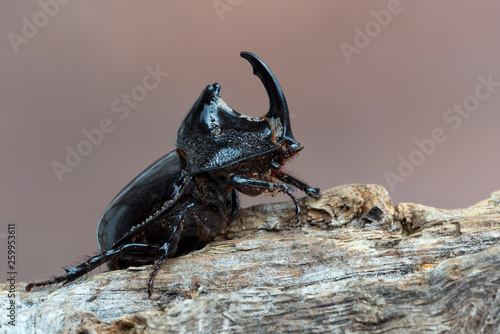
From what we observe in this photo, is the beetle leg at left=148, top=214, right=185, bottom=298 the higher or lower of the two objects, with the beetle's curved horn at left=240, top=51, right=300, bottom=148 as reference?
lower

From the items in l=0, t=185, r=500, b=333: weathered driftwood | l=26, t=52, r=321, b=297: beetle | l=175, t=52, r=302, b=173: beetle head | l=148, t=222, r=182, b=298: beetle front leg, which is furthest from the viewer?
l=175, t=52, r=302, b=173: beetle head

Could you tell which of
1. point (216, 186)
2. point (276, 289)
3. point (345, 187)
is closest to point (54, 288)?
point (216, 186)

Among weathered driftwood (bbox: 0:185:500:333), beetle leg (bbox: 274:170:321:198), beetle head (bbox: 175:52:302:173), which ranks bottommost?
weathered driftwood (bbox: 0:185:500:333)

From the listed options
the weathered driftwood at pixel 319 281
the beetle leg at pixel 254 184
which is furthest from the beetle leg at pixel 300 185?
the beetle leg at pixel 254 184

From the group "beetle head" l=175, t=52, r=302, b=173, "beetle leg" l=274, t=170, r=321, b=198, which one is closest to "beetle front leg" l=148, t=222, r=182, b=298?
"beetle head" l=175, t=52, r=302, b=173

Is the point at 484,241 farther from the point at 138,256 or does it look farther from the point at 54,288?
the point at 54,288

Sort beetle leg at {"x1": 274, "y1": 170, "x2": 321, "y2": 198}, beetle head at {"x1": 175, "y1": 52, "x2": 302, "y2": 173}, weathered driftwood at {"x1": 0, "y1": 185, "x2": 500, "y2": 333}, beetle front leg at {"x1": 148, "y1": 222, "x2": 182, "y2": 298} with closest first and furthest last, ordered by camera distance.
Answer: weathered driftwood at {"x1": 0, "y1": 185, "x2": 500, "y2": 333}
beetle front leg at {"x1": 148, "y1": 222, "x2": 182, "y2": 298}
beetle head at {"x1": 175, "y1": 52, "x2": 302, "y2": 173}
beetle leg at {"x1": 274, "y1": 170, "x2": 321, "y2": 198}

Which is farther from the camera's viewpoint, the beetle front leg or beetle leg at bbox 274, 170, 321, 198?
beetle leg at bbox 274, 170, 321, 198

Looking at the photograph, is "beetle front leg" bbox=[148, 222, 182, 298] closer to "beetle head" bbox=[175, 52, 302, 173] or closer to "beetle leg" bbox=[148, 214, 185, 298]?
"beetle leg" bbox=[148, 214, 185, 298]
